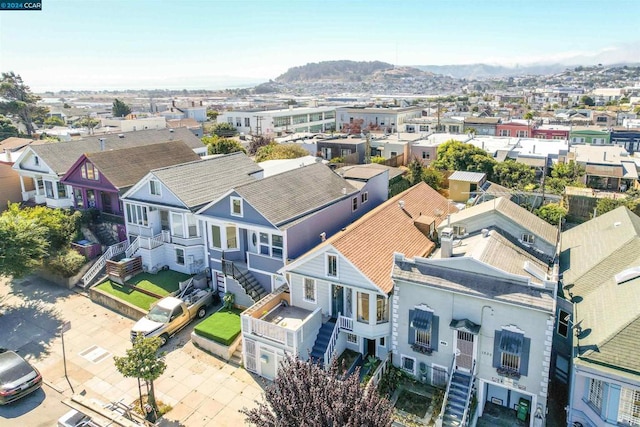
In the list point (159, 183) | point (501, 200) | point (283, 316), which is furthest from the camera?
point (159, 183)

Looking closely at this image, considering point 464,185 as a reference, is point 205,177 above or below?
above

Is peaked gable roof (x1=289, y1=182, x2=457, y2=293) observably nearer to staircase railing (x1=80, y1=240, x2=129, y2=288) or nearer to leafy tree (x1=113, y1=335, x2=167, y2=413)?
leafy tree (x1=113, y1=335, x2=167, y2=413)

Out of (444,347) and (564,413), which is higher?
(444,347)

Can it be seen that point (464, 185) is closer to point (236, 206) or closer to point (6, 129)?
point (236, 206)

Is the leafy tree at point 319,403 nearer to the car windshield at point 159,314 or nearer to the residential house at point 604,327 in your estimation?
the residential house at point 604,327

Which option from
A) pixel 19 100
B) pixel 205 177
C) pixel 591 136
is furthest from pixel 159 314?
pixel 19 100

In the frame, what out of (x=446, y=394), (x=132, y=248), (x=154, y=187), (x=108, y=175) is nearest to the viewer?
(x=446, y=394)

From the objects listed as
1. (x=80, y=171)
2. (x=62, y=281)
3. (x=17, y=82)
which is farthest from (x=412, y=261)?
(x=17, y=82)

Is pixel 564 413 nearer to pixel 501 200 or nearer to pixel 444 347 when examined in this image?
pixel 444 347

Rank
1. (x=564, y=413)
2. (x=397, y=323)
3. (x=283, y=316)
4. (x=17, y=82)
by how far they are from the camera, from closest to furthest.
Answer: (x=564, y=413)
(x=397, y=323)
(x=283, y=316)
(x=17, y=82)
